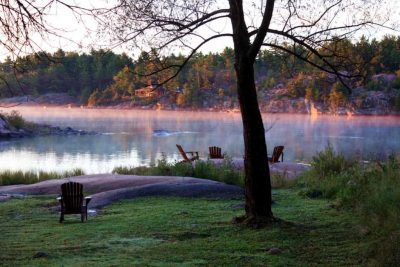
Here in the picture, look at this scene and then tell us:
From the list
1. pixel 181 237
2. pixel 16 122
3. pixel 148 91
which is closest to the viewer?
pixel 181 237

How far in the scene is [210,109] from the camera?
95.0 m

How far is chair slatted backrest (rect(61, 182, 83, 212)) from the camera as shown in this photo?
999 cm

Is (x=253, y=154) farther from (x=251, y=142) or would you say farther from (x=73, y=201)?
(x=73, y=201)

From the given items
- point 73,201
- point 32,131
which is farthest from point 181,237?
point 32,131

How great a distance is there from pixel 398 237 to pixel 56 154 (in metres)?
28.6

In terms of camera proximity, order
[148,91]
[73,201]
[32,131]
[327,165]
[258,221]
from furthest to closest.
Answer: [32,131], [327,165], [73,201], [148,91], [258,221]

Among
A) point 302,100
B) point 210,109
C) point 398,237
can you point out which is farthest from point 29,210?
point 210,109

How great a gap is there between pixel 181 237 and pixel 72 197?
313cm

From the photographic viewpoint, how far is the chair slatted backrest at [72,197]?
9.99 metres

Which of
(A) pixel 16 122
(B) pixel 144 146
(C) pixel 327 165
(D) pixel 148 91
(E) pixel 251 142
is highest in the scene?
(D) pixel 148 91

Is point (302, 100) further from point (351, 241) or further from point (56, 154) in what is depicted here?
point (351, 241)

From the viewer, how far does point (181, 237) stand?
7.64 metres

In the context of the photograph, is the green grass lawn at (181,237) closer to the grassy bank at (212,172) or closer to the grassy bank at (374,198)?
the grassy bank at (374,198)

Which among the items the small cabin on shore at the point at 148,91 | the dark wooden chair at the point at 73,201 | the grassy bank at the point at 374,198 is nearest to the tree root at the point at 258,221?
the grassy bank at the point at 374,198
